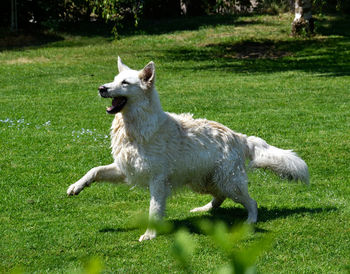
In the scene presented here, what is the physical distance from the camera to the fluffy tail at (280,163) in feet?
20.2

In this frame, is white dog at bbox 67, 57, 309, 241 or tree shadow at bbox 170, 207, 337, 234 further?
tree shadow at bbox 170, 207, 337, 234

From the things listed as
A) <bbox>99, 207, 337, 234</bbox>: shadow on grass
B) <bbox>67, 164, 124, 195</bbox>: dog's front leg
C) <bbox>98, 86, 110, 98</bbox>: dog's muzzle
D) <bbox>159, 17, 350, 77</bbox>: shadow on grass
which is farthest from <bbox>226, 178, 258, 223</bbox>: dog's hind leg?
<bbox>159, 17, 350, 77</bbox>: shadow on grass

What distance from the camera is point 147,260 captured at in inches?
204

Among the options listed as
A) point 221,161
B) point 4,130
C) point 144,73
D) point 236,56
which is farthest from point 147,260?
point 236,56

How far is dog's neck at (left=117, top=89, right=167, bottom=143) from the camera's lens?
5.77 metres

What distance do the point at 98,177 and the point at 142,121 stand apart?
0.73m

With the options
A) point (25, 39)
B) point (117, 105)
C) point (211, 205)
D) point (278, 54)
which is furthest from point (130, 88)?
point (25, 39)

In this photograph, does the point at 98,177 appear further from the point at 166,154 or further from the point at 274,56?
the point at 274,56

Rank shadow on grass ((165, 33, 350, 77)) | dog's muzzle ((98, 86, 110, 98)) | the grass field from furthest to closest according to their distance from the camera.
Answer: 1. shadow on grass ((165, 33, 350, 77))
2. dog's muzzle ((98, 86, 110, 98))
3. the grass field

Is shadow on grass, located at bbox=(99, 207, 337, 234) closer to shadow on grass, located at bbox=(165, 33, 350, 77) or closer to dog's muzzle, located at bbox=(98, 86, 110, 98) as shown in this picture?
dog's muzzle, located at bbox=(98, 86, 110, 98)

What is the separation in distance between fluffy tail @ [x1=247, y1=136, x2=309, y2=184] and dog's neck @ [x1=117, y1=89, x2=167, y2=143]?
3.81ft

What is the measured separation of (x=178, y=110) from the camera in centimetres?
1291

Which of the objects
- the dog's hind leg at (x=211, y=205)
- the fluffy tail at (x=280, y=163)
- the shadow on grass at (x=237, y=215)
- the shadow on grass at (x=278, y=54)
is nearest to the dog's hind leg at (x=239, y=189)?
the shadow on grass at (x=237, y=215)

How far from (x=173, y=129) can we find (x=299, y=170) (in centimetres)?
142
